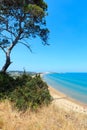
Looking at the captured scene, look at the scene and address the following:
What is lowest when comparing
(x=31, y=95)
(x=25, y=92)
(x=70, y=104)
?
(x=70, y=104)

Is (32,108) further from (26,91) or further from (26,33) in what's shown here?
(26,33)

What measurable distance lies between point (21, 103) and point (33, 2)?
785 cm

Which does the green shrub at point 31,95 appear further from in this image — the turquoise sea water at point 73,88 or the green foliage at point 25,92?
the turquoise sea water at point 73,88

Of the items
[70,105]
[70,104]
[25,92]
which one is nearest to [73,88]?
[70,104]

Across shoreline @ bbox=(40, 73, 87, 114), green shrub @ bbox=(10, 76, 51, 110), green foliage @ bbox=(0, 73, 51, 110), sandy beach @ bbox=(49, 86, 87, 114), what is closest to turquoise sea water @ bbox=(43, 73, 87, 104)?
shoreline @ bbox=(40, 73, 87, 114)

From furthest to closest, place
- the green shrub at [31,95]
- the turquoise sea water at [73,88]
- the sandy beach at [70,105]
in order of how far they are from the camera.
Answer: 1. the turquoise sea water at [73,88]
2. the sandy beach at [70,105]
3. the green shrub at [31,95]

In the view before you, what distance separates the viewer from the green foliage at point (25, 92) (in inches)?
387

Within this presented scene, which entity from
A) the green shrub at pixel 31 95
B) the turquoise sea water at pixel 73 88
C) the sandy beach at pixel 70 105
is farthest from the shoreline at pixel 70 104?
the turquoise sea water at pixel 73 88

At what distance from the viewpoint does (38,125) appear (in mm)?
6754

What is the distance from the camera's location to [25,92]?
1031cm

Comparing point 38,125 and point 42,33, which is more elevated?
point 42,33

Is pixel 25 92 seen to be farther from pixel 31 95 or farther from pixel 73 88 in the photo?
pixel 73 88

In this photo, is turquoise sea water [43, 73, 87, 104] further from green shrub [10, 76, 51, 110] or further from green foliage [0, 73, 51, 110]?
green shrub [10, 76, 51, 110]

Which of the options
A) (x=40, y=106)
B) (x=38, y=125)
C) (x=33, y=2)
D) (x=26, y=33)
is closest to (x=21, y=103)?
(x=40, y=106)
